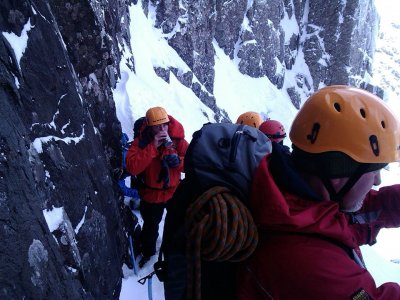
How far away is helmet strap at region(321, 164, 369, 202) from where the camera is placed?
4.67 ft

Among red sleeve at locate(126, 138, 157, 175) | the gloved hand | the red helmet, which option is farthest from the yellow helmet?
the red helmet

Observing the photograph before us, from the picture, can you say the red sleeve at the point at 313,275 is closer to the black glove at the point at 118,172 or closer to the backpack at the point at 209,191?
the backpack at the point at 209,191

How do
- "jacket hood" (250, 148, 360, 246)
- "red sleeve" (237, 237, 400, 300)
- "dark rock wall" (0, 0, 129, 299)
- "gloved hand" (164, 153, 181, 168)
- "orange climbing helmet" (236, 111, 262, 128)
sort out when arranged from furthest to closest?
"orange climbing helmet" (236, 111, 262, 128), "gloved hand" (164, 153, 181, 168), "dark rock wall" (0, 0, 129, 299), "jacket hood" (250, 148, 360, 246), "red sleeve" (237, 237, 400, 300)

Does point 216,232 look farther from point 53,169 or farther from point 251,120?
point 251,120

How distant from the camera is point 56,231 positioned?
2508 millimetres

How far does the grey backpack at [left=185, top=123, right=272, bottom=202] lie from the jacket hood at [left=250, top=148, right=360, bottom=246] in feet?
0.31

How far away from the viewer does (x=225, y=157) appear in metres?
1.56

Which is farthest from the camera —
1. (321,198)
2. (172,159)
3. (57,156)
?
(172,159)

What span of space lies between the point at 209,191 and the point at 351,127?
701mm

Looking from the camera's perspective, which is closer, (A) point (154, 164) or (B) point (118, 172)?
(A) point (154, 164)

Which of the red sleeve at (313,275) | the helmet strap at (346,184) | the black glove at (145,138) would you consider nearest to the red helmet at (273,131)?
the black glove at (145,138)

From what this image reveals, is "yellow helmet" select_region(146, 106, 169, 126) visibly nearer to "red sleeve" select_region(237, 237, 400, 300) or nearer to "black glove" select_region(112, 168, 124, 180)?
"black glove" select_region(112, 168, 124, 180)

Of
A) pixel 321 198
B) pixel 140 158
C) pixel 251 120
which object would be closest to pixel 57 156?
pixel 140 158

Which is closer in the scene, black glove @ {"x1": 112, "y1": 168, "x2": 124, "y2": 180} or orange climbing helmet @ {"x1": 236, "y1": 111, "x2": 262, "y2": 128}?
black glove @ {"x1": 112, "y1": 168, "x2": 124, "y2": 180}
